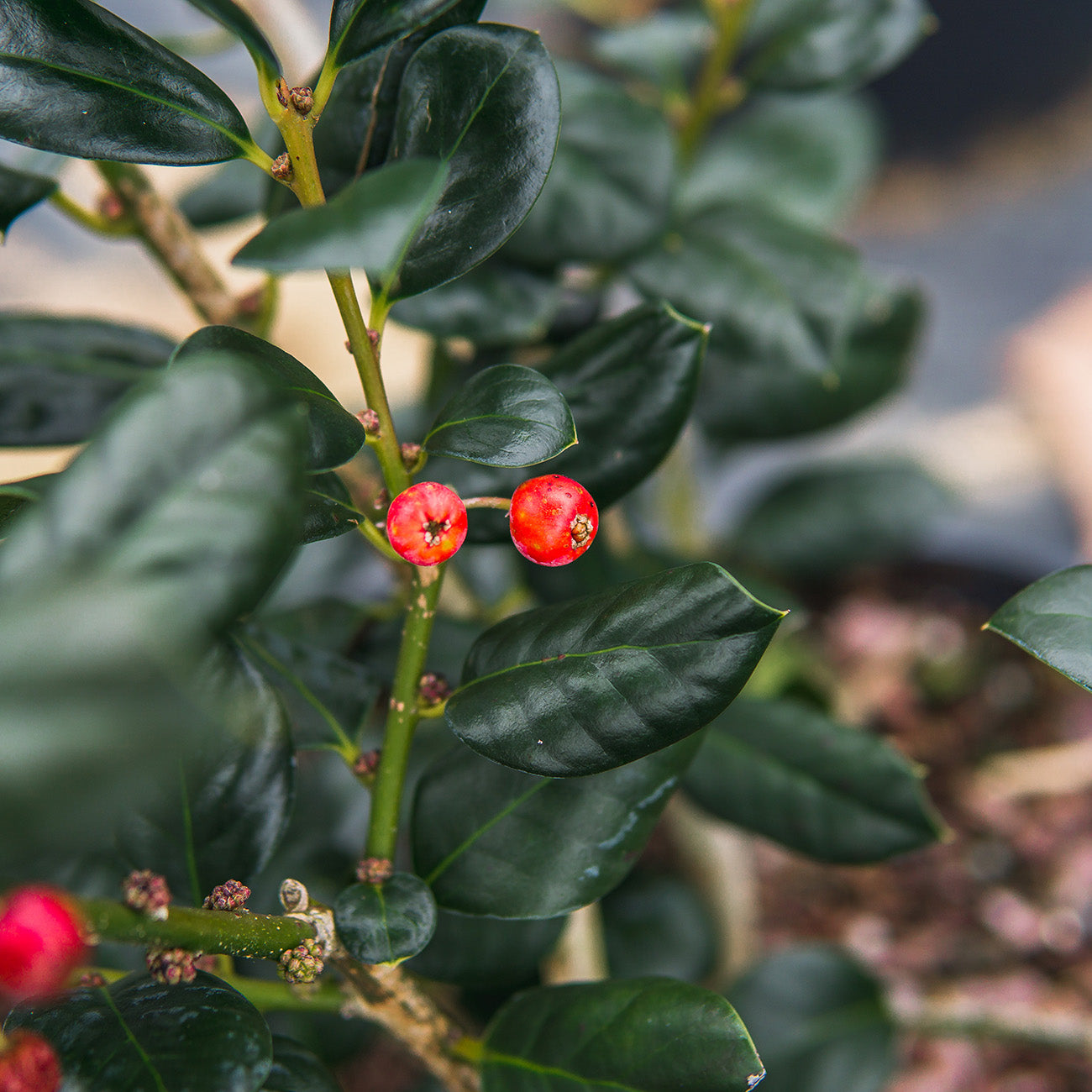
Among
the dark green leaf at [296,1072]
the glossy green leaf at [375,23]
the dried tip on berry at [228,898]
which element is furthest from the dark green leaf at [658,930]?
the glossy green leaf at [375,23]

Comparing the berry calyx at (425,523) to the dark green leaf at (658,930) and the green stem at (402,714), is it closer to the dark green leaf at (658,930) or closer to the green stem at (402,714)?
the green stem at (402,714)

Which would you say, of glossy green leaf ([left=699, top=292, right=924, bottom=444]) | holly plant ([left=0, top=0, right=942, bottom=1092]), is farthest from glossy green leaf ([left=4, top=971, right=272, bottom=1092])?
glossy green leaf ([left=699, top=292, right=924, bottom=444])

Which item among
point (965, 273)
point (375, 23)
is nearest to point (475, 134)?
point (375, 23)

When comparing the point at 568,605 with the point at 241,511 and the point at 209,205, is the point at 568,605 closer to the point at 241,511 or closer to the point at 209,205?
the point at 241,511

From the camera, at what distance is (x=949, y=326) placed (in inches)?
79.4

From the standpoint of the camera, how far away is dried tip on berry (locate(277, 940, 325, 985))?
14.9 inches

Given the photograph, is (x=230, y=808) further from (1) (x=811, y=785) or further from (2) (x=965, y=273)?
(2) (x=965, y=273)

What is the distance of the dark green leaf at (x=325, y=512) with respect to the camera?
14.4 inches

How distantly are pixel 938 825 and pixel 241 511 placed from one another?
47 cm

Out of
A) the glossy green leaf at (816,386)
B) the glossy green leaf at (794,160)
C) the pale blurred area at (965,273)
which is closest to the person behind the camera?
the glossy green leaf at (816,386)

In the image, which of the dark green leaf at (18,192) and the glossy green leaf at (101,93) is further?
the dark green leaf at (18,192)

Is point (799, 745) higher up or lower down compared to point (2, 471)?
higher up

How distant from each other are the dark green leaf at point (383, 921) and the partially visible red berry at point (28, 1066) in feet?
0.38

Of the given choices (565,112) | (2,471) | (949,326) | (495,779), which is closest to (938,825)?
(495,779)
